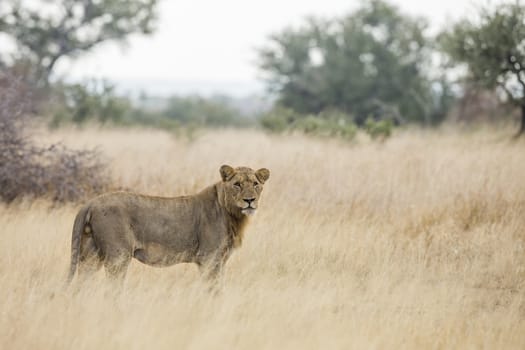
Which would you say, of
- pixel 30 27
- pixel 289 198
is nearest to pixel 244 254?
pixel 289 198

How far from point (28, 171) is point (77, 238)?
15.6ft

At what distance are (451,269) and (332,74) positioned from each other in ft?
77.7

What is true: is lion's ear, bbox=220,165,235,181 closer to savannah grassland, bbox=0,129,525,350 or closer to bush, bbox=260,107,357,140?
savannah grassland, bbox=0,129,525,350

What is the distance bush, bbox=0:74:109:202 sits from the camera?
9750 mm

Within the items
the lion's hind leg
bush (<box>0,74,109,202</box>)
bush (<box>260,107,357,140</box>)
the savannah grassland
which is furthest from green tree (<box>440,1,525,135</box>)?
the lion's hind leg

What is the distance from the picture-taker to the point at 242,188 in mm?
5926

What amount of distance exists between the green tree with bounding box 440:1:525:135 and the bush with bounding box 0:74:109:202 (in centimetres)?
1134

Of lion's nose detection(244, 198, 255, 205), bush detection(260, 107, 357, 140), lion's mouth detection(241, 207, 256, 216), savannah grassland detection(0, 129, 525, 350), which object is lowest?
savannah grassland detection(0, 129, 525, 350)

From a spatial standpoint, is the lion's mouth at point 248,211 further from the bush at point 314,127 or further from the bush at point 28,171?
the bush at point 314,127

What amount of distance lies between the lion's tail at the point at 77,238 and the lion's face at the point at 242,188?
43.7 inches

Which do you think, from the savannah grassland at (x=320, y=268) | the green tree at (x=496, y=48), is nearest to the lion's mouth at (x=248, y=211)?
the savannah grassland at (x=320, y=268)

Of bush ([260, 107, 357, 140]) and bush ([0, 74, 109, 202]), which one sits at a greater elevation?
bush ([260, 107, 357, 140])

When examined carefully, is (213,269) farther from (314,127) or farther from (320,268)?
(314,127)

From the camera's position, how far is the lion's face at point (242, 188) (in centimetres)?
588
